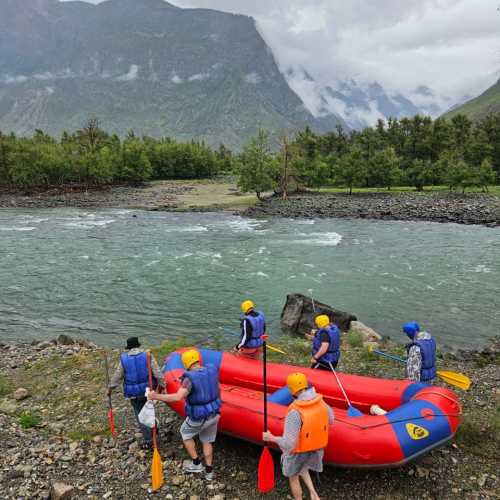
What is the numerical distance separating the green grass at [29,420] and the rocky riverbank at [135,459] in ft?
0.07

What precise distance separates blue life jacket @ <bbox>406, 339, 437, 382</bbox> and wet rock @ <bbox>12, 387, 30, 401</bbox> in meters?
8.87

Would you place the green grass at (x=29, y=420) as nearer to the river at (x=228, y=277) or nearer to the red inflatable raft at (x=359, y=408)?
the red inflatable raft at (x=359, y=408)

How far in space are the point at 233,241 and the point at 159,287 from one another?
12772 mm

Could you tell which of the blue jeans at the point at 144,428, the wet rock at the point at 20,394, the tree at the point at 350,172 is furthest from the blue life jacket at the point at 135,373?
the tree at the point at 350,172

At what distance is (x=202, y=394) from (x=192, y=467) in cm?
142

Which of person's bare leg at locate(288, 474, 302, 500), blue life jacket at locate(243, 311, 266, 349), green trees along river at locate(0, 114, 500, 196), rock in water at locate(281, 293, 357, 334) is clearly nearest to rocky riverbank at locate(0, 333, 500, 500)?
person's bare leg at locate(288, 474, 302, 500)

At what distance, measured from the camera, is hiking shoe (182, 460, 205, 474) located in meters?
7.27

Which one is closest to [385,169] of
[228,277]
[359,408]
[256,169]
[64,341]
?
[256,169]

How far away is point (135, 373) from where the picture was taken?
7637mm

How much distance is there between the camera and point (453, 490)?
6.91 meters


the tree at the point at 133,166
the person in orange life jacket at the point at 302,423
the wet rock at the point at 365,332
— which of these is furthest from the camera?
the tree at the point at 133,166

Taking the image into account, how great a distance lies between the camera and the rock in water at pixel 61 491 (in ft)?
21.9

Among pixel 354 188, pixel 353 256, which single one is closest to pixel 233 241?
pixel 353 256

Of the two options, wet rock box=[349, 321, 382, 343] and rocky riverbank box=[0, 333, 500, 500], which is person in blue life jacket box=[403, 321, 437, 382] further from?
wet rock box=[349, 321, 382, 343]
